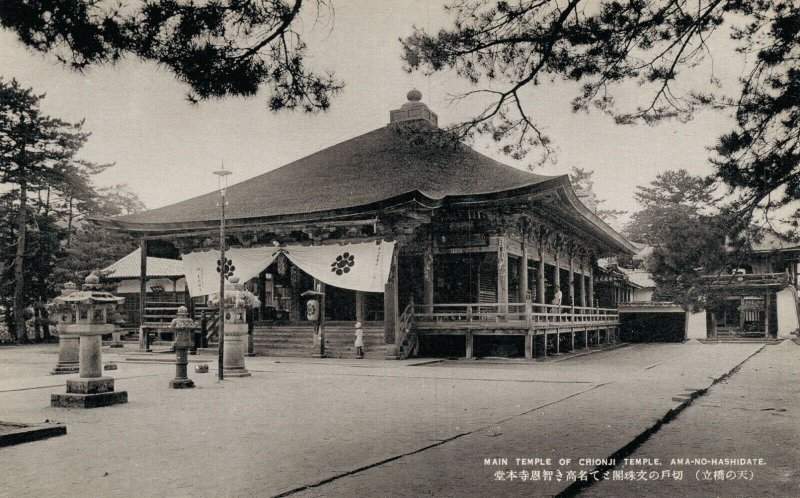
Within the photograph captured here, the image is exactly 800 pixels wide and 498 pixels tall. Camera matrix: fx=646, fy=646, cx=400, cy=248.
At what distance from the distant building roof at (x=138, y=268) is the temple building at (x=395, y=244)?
10355mm

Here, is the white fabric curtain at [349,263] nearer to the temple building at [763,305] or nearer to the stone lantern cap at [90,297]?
the stone lantern cap at [90,297]

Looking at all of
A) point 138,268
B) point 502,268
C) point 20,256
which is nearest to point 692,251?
point 502,268

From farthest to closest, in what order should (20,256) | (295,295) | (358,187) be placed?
1. (295,295)
2. (358,187)
3. (20,256)

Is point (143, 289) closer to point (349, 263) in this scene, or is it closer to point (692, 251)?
point (349, 263)

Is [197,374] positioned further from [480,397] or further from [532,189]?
[532,189]

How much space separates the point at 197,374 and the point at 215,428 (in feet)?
22.1

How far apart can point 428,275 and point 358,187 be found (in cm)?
370

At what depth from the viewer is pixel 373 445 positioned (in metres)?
6.27

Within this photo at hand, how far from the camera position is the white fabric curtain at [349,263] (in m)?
17.7

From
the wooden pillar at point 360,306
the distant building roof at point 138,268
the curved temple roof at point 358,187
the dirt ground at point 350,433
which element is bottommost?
the dirt ground at point 350,433

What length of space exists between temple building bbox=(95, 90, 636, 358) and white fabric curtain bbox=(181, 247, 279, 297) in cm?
4

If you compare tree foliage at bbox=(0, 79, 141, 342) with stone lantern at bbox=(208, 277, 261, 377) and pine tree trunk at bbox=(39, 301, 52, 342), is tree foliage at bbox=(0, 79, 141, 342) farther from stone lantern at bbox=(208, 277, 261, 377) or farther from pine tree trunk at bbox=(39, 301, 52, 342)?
stone lantern at bbox=(208, 277, 261, 377)

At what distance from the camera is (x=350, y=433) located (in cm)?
691

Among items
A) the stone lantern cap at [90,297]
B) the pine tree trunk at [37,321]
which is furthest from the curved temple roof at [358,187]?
the pine tree trunk at [37,321]
